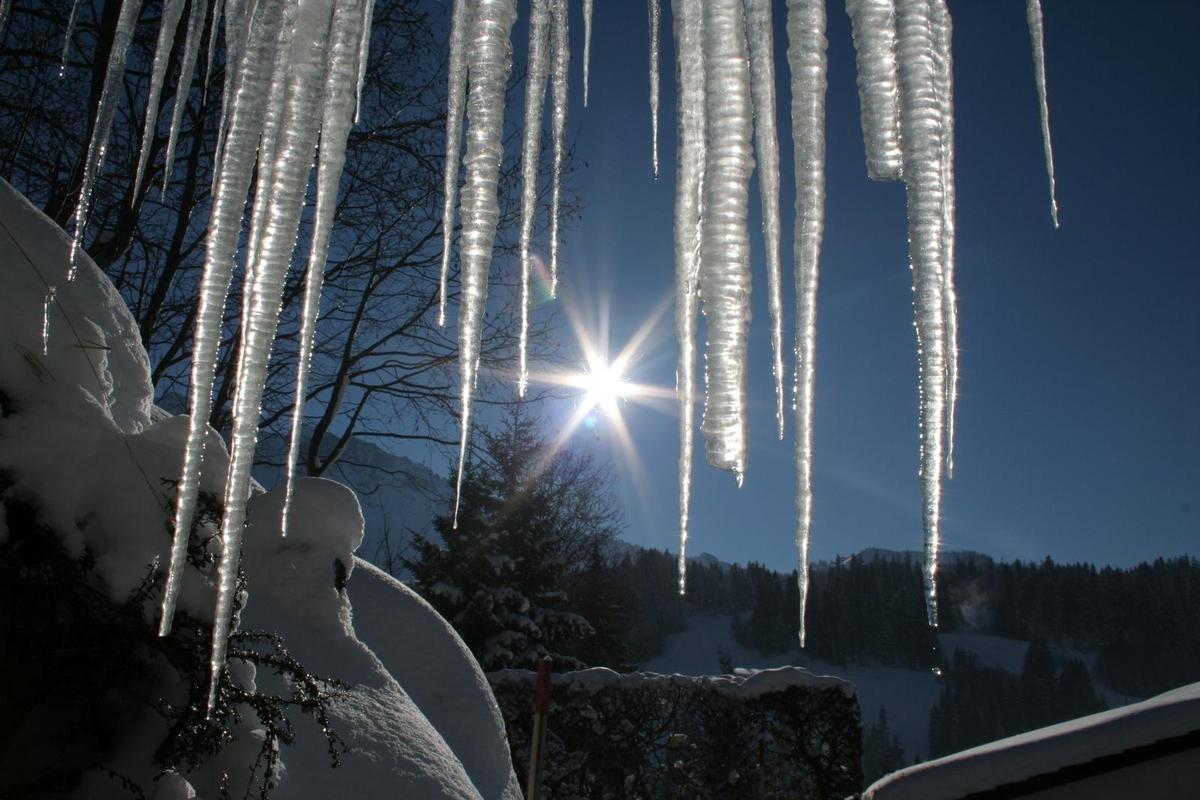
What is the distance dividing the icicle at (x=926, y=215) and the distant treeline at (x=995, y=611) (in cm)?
7699

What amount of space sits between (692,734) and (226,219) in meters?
9.13

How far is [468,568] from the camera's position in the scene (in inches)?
659

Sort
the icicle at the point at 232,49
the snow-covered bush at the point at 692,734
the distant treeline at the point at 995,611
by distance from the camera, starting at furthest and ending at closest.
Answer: the distant treeline at the point at 995,611
the snow-covered bush at the point at 692,734
the icicle at the point at 232,49

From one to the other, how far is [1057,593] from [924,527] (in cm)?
11163

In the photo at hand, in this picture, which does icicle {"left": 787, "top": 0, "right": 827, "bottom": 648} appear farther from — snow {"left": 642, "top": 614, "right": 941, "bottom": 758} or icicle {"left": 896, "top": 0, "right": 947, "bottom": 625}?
snow {"left": 642, "top": 614, "right": 941, "bottom": 758}

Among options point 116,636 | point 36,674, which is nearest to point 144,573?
point 116,636

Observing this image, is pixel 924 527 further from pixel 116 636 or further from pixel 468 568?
pixel 468 568

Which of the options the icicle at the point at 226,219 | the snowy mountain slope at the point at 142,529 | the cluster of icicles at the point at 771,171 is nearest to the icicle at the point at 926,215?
the cluster of icicles at the point at 771,171

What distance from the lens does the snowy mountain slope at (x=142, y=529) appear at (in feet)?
7.29

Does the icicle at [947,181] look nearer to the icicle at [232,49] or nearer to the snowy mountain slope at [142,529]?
the icicle at [232,49]

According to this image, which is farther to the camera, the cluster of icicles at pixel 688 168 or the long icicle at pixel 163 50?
the long icicle at pixel 163 50

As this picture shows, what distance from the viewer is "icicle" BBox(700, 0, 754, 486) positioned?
0.75m

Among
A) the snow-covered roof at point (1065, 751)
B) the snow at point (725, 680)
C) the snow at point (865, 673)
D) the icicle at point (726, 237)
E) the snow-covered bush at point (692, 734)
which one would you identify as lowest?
the snow at point (865, 673)

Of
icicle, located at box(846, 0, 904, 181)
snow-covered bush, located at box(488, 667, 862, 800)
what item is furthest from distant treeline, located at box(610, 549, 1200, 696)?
icicle, located at box(846, 0, 904, 181)
